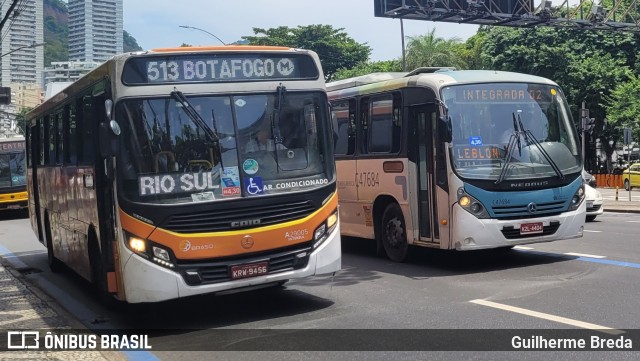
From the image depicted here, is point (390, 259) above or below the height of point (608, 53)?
below

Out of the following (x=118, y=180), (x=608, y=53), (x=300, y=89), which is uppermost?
(x=608, y=53)

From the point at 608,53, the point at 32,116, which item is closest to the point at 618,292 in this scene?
the point at 32,116

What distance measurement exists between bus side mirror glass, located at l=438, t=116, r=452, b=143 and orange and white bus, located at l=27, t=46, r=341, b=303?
2.35 meters

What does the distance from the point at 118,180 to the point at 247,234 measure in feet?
4.75

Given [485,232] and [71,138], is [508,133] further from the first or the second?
[71,138]

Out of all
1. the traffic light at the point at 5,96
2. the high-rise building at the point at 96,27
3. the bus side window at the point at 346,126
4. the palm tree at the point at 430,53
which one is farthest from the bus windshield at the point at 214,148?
the high-rise building at the point at 96,27

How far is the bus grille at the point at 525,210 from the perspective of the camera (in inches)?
427

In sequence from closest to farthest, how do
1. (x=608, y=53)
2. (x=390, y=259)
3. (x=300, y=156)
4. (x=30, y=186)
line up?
(x=300, y=156)
(x=390, y=259)
(x=30, y=186)
(x=608, y=53)

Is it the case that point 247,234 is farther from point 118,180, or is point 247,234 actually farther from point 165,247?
point 118,180

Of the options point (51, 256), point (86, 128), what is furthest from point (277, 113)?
point (51, 256)

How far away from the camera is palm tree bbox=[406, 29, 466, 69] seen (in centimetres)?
5041

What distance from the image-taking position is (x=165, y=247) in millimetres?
7930

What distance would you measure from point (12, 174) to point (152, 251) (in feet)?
79.2

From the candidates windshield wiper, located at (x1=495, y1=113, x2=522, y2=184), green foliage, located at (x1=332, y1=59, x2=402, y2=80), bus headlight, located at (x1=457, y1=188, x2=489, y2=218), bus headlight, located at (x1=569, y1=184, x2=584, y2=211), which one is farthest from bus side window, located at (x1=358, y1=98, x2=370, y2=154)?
green foliage, located at (x1=332, y1=59, x2=402, y2=80)
